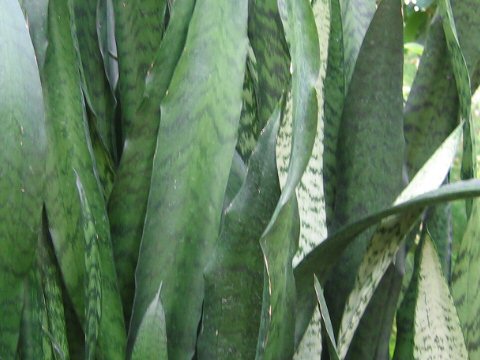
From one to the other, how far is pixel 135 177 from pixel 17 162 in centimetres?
9

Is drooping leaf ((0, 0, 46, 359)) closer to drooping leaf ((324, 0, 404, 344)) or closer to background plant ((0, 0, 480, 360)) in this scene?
background plant ((0, 0, 480, 360))

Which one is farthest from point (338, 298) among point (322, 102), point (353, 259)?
point (322, 102)

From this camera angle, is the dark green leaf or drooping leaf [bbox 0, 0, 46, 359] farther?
the dark green leaf

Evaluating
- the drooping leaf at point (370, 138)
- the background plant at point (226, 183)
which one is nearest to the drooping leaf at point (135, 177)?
the background plant at point (226, 183)

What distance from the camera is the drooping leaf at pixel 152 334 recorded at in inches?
15.9

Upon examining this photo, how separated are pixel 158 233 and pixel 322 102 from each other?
15cm

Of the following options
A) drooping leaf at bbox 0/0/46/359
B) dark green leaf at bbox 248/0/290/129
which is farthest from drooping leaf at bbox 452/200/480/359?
drooping leaf at bbox 0/0/46/359

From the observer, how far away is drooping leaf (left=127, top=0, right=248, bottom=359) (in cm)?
44

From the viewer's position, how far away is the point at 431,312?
0.48 m

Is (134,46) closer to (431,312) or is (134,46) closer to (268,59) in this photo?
(268,59)

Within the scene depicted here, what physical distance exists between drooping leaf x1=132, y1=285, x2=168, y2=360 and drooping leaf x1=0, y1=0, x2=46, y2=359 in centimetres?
7

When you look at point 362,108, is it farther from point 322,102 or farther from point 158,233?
point 158,233

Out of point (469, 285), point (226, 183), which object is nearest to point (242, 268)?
point (226, 183)

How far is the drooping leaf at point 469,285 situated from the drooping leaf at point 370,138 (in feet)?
0.18
